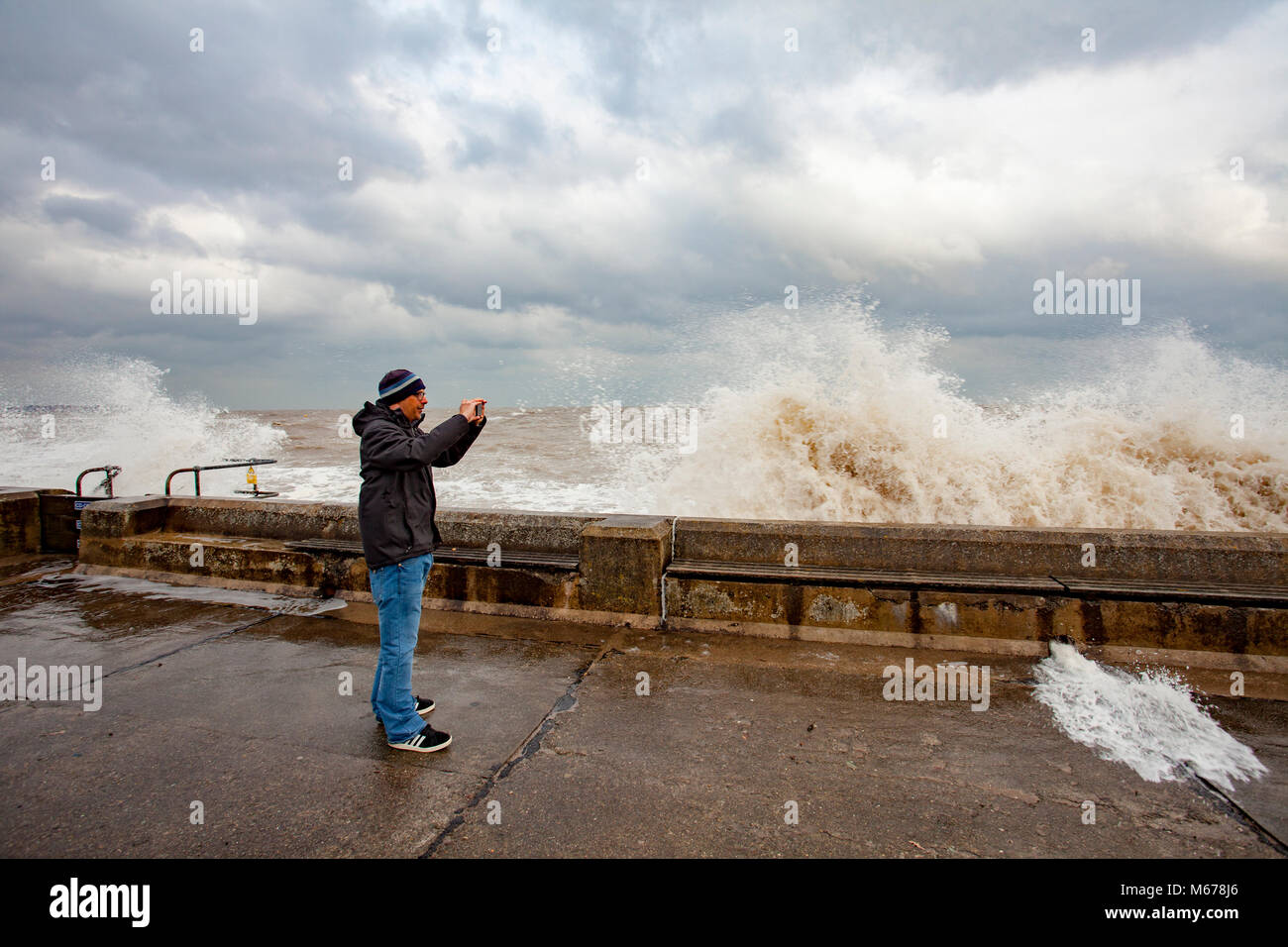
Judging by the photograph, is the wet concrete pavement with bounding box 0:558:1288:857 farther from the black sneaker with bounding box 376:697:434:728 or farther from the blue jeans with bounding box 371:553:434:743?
the blue jeans with bounding box 371:553:434:743

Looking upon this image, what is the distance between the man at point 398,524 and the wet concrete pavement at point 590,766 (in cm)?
19

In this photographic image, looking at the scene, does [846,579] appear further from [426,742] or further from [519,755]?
[426,742]

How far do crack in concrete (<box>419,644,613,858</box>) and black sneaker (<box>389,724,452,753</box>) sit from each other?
35 cm

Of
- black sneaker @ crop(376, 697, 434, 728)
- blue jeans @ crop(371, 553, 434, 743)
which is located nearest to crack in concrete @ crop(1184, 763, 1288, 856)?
blue jeans @ crop(371, 553, 434, 743)

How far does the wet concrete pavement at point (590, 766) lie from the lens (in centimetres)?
234

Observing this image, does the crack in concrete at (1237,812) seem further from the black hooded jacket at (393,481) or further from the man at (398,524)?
the black hooded jacket at (393,481)

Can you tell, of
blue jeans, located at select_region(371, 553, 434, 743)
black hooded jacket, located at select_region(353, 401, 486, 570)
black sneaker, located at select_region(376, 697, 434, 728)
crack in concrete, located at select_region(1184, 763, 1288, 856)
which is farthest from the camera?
black sneaker, located at select_region(376, 697, 434, 728)

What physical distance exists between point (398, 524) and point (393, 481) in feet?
0.67

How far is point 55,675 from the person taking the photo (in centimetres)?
386

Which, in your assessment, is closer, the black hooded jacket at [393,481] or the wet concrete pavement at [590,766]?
the wet concrete pavement at [590,766]

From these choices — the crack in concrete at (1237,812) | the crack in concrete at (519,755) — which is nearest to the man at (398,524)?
the crack in concrete at (519,755)

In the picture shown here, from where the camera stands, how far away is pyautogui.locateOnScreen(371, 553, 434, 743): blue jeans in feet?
9.89

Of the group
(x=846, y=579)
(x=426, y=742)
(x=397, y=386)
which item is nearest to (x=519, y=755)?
(x=426, y=742)
